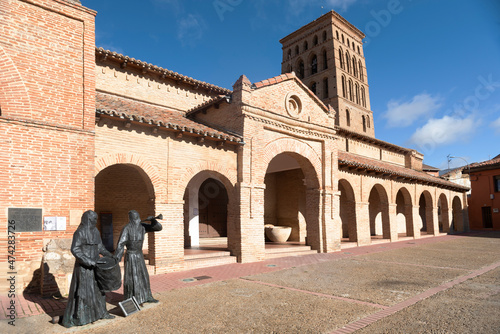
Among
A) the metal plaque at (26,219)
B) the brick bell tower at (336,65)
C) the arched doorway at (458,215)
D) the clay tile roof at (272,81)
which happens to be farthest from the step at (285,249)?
the brick bell tower at (336,65)

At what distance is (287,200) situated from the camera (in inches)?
712

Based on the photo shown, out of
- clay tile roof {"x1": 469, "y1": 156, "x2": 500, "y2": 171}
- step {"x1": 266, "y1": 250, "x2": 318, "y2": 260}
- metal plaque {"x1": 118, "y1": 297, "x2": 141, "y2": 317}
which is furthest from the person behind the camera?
clay tile roof {"x1": 469, "y1": 156, "x2": 500, "y2": 171}

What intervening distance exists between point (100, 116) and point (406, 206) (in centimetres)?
1948

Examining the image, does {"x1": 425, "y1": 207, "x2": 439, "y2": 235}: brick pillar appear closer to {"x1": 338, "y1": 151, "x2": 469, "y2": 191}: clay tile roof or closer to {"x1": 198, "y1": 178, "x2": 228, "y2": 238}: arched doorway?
{"x1": 338, "y1": 151, "x2": 469, "y2": 191}: clay tile roof

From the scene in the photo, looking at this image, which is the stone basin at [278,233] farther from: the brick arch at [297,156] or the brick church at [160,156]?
the brick arch at [297,156]

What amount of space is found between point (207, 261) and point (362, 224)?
9569 millimetres

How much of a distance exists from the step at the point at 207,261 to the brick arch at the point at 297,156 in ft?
9.54

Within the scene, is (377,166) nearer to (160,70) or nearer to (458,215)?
(160,70)

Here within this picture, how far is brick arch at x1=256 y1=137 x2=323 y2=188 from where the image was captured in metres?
12.4

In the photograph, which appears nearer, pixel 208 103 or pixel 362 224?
pixel 208 103

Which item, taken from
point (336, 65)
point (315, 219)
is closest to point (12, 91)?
point (315, 219)

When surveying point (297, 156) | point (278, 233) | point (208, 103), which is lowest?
point (278, 233)

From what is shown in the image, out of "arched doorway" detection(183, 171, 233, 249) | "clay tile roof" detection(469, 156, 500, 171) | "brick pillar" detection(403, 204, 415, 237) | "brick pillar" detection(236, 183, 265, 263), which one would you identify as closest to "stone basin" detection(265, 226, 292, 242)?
"arched doorway" detection(183, 171, 233, 249)

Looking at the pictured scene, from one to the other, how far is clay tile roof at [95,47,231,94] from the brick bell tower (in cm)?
2648
